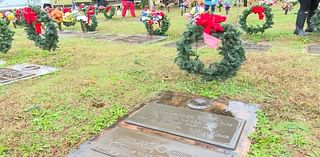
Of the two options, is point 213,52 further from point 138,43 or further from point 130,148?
point 130,148

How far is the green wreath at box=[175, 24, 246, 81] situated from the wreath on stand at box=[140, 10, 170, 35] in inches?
160

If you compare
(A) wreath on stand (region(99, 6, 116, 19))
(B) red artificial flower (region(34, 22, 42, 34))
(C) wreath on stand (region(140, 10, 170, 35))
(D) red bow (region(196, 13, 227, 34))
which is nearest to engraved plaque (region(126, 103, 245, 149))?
(D) red bow (region(196, 13, 227, 34))

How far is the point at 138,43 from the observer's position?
291 inches

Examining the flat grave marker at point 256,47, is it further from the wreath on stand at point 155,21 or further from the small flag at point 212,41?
the small flag at point 212,41

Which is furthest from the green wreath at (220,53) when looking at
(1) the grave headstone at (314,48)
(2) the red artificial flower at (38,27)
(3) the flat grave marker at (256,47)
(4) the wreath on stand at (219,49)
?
(2) the red artificial flower at (38,27)

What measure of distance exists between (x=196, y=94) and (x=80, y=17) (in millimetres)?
6450

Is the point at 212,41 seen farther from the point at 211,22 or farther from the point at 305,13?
the point at 305,13

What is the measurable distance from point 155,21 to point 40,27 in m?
2.99

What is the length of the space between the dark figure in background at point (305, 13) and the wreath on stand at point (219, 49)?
4.15m

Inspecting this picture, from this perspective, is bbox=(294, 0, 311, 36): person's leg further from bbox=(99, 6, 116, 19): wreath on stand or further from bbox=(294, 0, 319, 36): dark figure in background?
bbox=(99, 6, 116, 19): wreath on stand

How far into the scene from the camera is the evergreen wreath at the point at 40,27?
6078 mm

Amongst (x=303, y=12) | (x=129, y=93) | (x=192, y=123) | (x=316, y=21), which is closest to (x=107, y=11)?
(x=303, y=12)

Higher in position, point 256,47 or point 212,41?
point 212,41

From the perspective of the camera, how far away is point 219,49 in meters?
3.98
